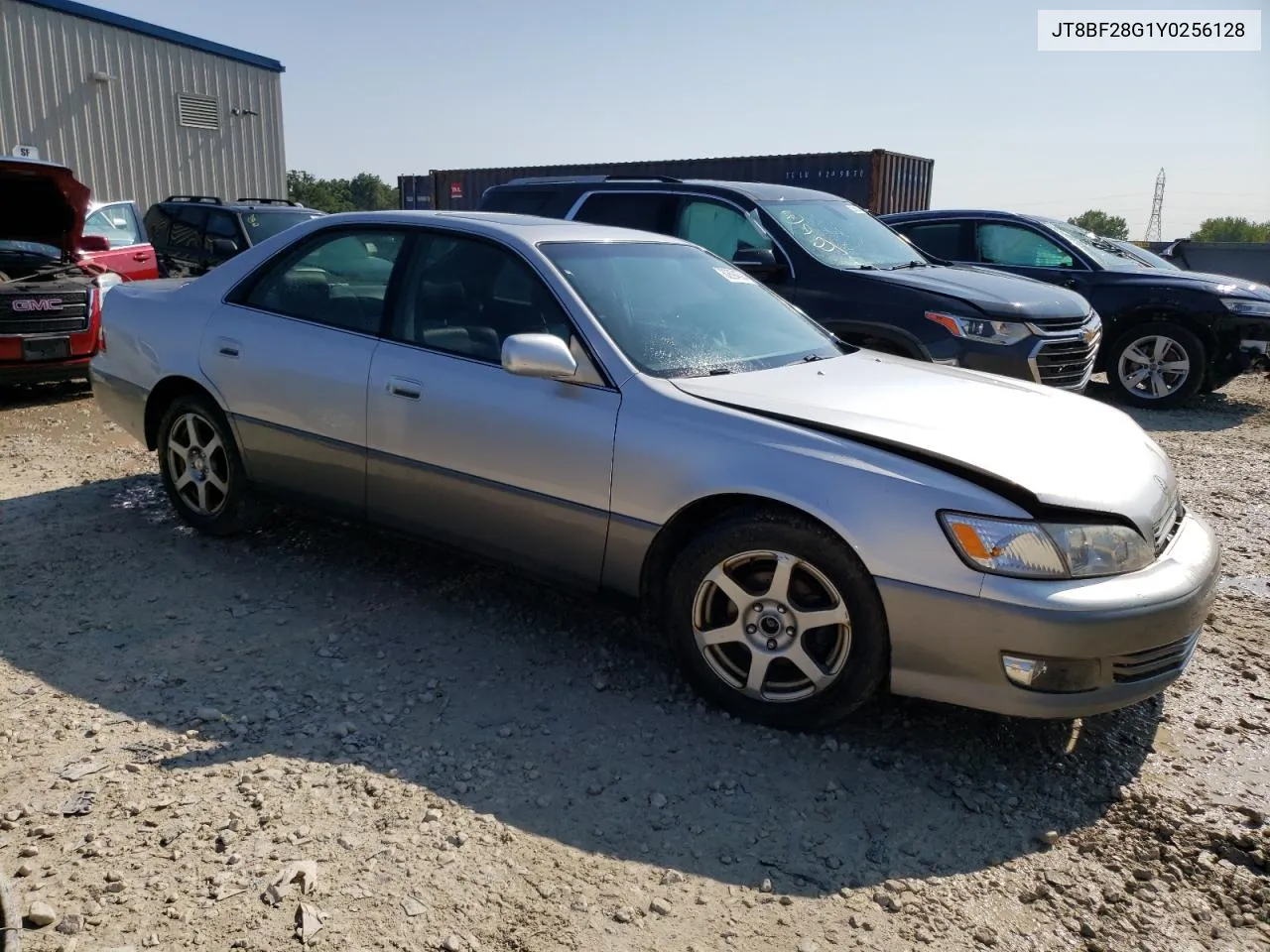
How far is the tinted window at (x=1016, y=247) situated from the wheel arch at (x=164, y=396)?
299 inches

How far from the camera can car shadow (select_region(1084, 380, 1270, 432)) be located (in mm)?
8734

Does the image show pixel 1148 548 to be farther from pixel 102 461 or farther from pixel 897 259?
pixel 102 461

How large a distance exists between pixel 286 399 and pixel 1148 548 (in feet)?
11.1

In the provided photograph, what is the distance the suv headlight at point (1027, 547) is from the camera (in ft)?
9.46

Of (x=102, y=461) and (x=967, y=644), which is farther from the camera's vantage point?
(x=102, y=461)

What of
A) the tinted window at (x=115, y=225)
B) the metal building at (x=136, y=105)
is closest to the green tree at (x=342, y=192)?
the metal building at (x=136, y=105)

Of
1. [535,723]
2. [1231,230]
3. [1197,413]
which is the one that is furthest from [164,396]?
[1231,230]

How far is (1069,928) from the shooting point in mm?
2482

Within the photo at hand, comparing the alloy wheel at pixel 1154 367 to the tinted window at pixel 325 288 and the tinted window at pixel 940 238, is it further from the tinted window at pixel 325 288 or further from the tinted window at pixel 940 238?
the tinted window at pixel 325 288

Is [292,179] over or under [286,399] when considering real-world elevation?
over

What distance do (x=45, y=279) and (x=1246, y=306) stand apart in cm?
1033

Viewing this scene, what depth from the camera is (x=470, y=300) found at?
4027 mm

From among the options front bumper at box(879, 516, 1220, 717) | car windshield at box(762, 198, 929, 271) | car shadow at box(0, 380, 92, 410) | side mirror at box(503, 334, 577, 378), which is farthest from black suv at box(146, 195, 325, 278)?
front bumper at box(879, 516, 1220, 717)

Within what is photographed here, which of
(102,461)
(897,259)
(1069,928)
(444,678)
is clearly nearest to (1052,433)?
(1069,928)
